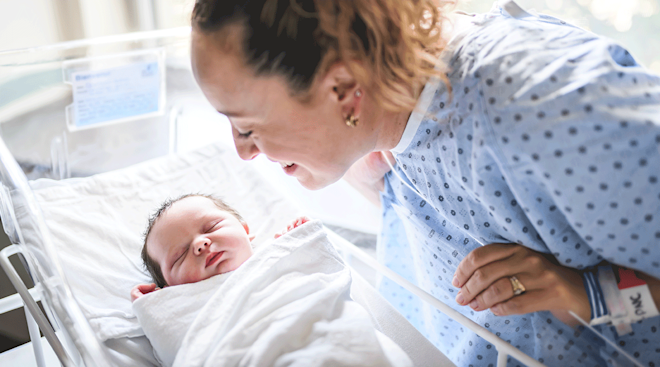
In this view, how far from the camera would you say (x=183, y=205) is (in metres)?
1.22

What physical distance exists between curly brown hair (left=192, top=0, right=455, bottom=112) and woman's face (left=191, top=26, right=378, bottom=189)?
2cm

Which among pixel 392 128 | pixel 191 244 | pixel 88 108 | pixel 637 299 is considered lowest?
pixel 191 244

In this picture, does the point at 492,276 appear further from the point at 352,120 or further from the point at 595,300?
the point at 352,120

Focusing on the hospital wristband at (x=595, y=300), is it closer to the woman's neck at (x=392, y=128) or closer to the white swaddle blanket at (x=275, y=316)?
the white swaddle blanket at (x=275, y=316)

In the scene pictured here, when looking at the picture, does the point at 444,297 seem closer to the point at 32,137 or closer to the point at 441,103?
the point at 441,103

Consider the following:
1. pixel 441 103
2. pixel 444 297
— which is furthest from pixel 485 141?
pixel 444 297

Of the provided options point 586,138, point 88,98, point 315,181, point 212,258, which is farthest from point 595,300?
point 88,98

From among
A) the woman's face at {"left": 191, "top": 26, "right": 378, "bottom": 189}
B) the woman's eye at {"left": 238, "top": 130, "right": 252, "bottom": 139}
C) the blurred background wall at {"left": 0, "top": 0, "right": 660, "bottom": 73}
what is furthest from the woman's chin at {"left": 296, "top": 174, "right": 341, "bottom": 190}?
the blurred background wall at {"left": 0, "top": 0, "right": 660, "bottom": 73}

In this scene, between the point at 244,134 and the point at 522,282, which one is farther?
the point at 244,134

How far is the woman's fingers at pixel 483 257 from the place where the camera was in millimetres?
803

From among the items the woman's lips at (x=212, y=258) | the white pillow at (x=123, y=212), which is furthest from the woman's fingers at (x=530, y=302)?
the white pillow at (x=123, y=212)

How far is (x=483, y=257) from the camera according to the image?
81cm

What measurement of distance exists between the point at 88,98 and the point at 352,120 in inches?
39.9

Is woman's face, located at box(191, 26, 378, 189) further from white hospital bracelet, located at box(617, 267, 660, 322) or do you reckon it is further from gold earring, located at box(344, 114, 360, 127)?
white hospital bracelet, located at box(617, 267, 660, 322)
